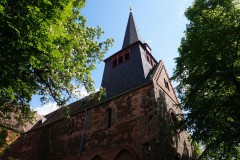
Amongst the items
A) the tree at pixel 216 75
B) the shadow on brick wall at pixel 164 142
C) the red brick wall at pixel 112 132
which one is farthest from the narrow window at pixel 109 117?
the tree at pixel 216 75

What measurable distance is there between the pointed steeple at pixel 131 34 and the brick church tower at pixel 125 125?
2421 millimetres

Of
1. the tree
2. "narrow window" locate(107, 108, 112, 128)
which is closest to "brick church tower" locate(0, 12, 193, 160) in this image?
A: "narrow window" locate(107, 108, 112, 128)

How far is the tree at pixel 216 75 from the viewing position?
10.5 metres

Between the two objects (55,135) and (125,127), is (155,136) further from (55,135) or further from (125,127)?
→ (55,135)

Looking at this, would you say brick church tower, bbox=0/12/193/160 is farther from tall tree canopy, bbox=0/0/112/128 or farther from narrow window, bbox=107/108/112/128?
tall tree canopy, bbox=0/0/112/128

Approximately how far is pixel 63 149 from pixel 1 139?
6.42 metres

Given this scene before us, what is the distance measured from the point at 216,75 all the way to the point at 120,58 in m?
10.7

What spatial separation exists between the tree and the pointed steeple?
9.76 m

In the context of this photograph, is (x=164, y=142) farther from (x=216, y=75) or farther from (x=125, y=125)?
(x=216, y=75)

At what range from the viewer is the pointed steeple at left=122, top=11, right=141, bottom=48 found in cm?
2236

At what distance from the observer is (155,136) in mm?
12211

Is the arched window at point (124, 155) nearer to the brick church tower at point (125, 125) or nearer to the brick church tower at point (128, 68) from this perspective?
the brick church tower at point (125, 125)

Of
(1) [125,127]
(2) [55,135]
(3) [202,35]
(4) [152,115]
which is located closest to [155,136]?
(4) [152,115]

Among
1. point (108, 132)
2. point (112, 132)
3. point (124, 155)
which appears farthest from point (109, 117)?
point (124, 155)
